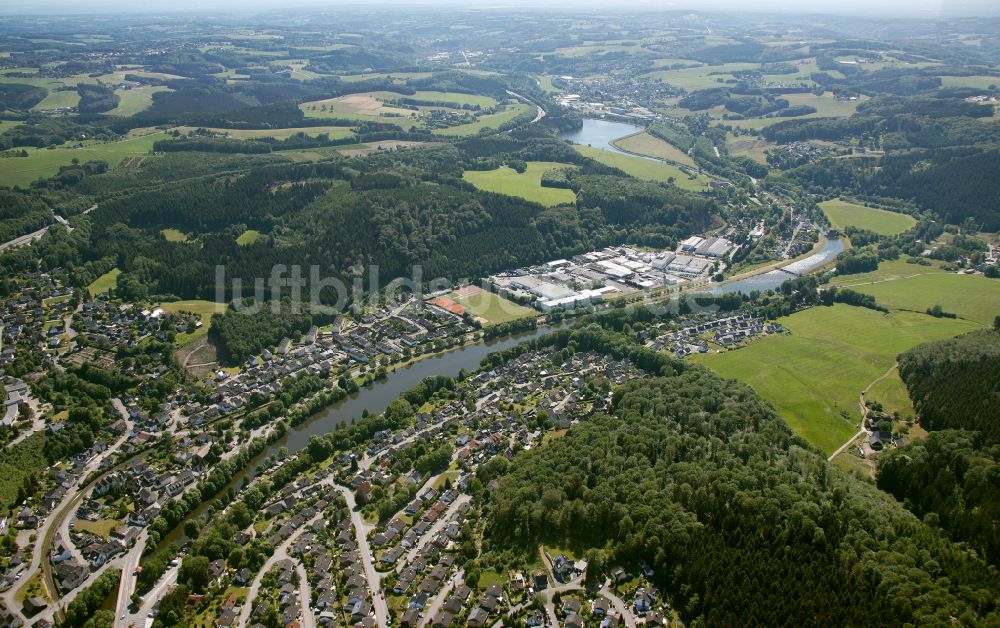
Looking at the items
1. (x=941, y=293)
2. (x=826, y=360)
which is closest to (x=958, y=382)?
(x=826, y=360)

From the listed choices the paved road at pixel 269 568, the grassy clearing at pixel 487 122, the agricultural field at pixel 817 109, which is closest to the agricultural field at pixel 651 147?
the agricultural field at pixel 817 109

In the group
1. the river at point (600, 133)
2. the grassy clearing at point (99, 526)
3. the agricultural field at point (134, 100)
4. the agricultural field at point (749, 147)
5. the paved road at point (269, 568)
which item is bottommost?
the river at point (600, 133)

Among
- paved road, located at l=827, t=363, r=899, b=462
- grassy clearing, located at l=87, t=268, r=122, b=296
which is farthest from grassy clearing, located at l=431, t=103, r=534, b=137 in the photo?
paved road, located at l=827, t=363, r=899, b=462

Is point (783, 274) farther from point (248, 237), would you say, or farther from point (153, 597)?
point (153, 597)

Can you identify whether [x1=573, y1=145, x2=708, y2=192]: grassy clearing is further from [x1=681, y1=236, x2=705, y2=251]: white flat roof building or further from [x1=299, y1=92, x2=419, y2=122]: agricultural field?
[x1=299, y1=92, x2=419, y2=122]: agricultural field

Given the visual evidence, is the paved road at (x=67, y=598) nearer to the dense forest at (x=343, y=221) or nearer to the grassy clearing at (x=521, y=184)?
the dense forest at (x=343, y=221)
